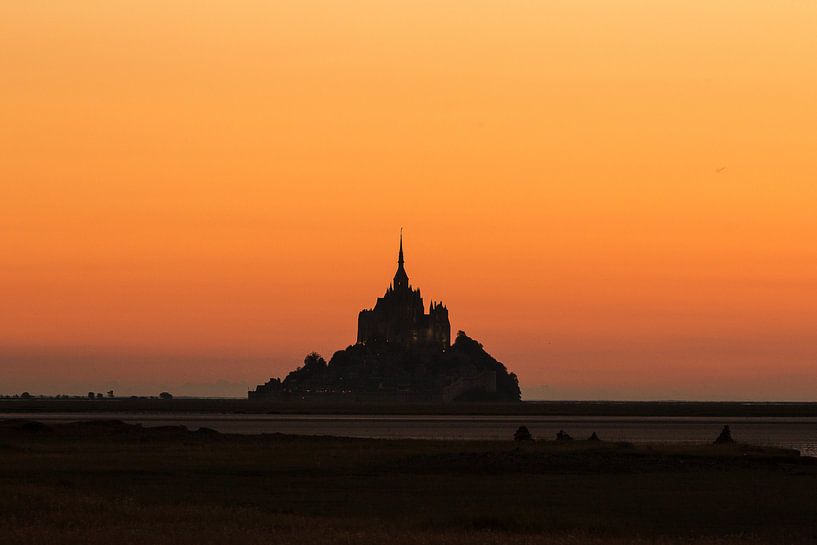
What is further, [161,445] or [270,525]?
[161,445]

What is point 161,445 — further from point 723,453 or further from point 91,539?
point 91,539

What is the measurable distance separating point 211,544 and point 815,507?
21088mm

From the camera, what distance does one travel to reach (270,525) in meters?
34.1

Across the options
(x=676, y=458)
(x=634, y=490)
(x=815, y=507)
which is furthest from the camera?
(x=676, y=458)

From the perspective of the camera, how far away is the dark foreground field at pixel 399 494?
108ft

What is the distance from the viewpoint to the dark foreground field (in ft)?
108

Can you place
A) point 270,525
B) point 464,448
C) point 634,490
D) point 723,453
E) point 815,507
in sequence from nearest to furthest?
point 270,525, point 815,507, point 634,490, point 723,453, point 464,448

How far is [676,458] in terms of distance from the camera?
6394cm

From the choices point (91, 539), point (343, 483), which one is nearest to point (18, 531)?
point (91, 539)

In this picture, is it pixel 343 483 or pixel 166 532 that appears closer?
pixel 166 532

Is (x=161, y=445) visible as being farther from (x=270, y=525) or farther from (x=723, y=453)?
(x=270, y=525)

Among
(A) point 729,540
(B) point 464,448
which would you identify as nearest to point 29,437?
(B) point 464,448

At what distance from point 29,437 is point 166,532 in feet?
175

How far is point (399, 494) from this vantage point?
4622 centimetres
